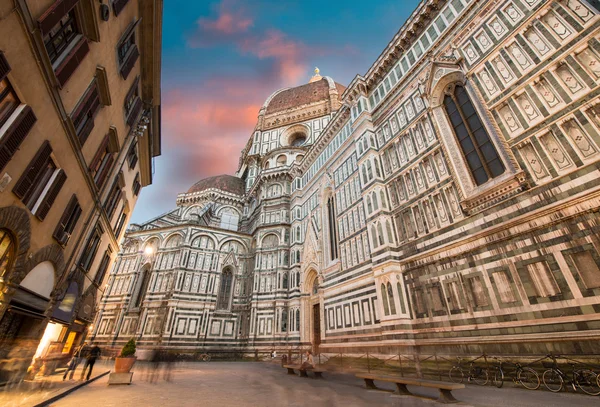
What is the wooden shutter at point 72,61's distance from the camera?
243 inches

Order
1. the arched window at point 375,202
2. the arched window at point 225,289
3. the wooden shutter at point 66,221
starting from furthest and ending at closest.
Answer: the arched window at point 225,289 < the arched window at point 375,202 < the wooden shutter at point 66,221

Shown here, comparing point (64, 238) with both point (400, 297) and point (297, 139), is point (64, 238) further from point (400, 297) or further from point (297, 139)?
point (297, 139)

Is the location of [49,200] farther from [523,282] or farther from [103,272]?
[523,282]

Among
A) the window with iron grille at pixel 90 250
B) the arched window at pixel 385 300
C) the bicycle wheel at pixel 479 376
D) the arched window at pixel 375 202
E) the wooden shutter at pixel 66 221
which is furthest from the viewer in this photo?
the arched window at pixel 375 202

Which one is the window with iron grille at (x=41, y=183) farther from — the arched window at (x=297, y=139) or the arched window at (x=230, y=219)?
the arched window at (x=297, y=139)

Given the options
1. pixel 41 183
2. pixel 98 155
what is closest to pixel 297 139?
pixel 98 155

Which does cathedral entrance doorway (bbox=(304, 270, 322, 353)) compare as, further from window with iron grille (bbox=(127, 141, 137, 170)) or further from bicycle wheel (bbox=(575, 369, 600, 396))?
window with iron grille (bbox=(127, 141, 137, 170))

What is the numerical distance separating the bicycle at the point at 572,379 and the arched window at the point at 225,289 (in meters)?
22.8

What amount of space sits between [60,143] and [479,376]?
46.0 ft

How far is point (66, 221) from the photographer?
8125 millimetres

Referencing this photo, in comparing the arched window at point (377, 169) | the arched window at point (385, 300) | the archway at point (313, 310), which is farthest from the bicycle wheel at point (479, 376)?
the archway at point (313, 310)

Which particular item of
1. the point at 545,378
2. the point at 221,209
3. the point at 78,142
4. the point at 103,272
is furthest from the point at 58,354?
the point at 221,209

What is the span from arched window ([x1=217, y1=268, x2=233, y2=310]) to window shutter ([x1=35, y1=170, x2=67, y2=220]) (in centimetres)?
1985

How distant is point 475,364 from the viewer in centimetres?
866
